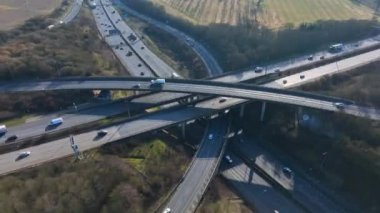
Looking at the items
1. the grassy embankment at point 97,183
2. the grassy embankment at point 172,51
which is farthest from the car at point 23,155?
the grassy embankment at point 172,51

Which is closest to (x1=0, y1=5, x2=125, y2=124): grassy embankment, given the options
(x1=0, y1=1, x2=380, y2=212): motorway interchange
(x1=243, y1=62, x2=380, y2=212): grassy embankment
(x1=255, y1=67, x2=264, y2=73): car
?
(x1=0, y1=1, x2=380, y2=212): motorway interchange

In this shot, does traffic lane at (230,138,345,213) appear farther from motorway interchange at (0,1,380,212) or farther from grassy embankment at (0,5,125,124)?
grassy embankment at (0,5,125,124)

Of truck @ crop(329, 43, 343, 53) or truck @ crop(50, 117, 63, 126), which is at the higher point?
truck @ crop(329, 43, 343, 53)

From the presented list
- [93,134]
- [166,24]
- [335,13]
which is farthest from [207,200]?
[335,13]

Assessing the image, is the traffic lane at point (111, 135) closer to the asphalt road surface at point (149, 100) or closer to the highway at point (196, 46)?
→ the asphalt road surface at point (149, 100)

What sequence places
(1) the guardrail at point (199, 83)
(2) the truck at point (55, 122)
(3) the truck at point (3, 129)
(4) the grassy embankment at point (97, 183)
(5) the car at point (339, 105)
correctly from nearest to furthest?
(4) the grassy embankment at point (97, 183) → (3) the truck at point (3, 129) → (2) the truck at point (55, 122) → (5) the car at point (339, 105) → (1) the guardrail at point (199, 83)

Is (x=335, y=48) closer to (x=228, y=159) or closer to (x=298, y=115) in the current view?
(x=298, y=115)

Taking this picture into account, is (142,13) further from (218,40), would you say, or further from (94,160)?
(94,160)
